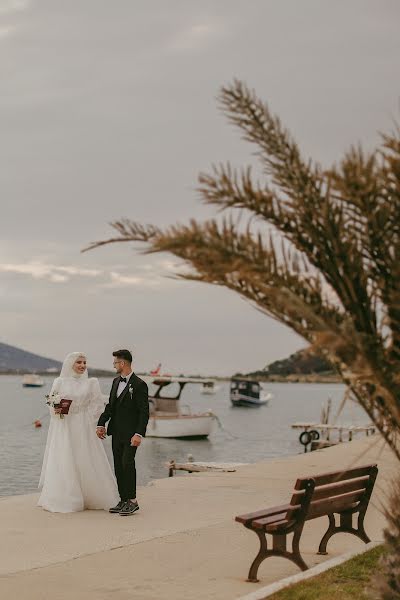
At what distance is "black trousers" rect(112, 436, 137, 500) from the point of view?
12102 millimetres

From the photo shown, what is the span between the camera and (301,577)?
794 centimetres

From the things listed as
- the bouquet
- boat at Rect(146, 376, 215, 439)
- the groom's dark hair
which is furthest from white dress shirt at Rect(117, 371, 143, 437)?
boat at Rect(146, 376, 215, 439)

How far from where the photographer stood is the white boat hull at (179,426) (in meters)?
58.6

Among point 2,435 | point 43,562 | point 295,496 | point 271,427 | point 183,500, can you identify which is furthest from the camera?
point 271,427

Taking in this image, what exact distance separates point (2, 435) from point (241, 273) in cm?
6808

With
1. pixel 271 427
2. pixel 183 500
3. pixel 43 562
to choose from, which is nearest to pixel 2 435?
pixel 271 427

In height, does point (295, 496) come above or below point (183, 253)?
below

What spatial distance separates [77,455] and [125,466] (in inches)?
30.0

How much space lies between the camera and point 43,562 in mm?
9039

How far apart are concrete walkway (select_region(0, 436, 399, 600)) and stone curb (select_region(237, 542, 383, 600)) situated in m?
0.40

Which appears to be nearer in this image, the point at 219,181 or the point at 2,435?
Result: the point at 219,181

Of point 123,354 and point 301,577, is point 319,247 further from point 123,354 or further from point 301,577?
point 123,354

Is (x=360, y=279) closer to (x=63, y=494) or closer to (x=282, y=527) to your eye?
(x=282, y=527)

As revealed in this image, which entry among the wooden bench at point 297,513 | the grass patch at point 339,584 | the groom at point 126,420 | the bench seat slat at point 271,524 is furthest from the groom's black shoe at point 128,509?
the bench seat slat at point 271,524
